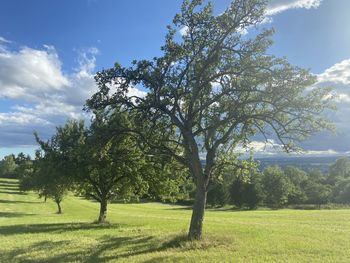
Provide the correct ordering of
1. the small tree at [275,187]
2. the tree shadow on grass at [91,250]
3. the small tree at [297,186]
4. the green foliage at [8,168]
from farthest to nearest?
the green foliage at [8,168], the small tree at [297,186], the small tree at [275,187], the tree shadow on grass at [91,250]

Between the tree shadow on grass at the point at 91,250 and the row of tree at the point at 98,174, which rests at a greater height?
the row of tree at the point at 98,174

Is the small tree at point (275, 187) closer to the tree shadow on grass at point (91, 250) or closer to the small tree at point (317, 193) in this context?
the small tree at point (317, 193)

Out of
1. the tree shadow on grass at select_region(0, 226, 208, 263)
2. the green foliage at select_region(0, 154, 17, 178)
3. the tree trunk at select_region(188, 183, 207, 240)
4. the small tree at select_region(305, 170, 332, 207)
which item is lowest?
the tree shadow on grass at select_region(0, 226, 208, 263)

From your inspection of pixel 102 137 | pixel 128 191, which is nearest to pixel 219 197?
pixel 128 191

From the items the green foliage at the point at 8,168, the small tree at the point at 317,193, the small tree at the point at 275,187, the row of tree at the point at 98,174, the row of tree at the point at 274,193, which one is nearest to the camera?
the row of tree at the point at 98,174

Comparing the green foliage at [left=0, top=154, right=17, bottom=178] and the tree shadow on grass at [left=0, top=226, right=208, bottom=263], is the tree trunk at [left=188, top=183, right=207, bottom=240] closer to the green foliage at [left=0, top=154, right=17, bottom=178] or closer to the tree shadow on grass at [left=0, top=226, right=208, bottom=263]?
the tree shadow on grass at [left=0, top=226, right=208, bottom=263]

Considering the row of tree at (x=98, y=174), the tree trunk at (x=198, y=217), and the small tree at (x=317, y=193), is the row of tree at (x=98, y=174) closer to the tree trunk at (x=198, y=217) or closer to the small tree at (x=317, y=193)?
the tree trunk at (x=198, y=217)

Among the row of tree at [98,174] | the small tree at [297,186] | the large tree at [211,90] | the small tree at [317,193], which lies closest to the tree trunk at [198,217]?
the large tree at [211,90]

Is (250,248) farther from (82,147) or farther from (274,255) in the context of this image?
(82,147)

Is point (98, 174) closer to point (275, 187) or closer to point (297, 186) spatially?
point (275, 187)

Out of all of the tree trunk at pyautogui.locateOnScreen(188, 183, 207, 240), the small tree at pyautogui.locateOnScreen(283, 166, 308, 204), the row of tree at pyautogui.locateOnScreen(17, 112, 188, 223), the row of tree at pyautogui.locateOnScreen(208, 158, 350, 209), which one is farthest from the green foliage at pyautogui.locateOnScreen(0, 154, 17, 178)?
the tree trunk at pyautogui.locateOnScreen(188, 183, 207, 240)

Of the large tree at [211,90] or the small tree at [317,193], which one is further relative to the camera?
the small tree at [317,193]

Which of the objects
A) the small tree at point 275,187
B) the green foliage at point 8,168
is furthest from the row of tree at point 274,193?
the green foliage at point 8,168

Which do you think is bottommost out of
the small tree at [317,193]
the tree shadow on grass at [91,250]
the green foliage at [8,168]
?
the tree shadow on grass at [91,250]
